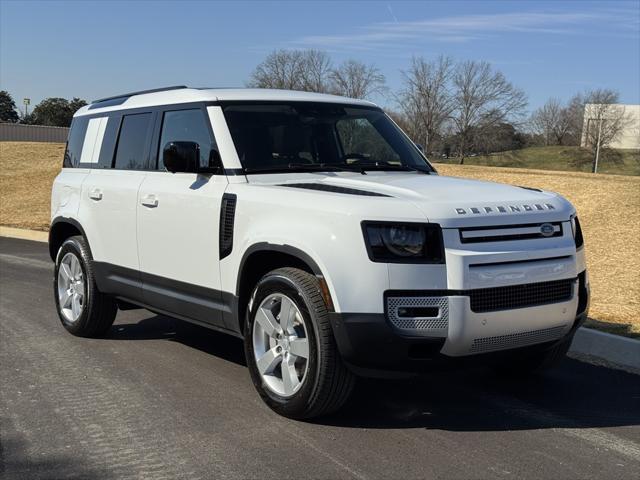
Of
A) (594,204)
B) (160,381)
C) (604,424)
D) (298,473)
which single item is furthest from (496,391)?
(594,204)

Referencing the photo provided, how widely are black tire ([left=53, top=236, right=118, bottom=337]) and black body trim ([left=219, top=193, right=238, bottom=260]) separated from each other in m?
2.10

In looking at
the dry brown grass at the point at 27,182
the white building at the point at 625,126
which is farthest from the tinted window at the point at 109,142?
the white building at the point at 625,126

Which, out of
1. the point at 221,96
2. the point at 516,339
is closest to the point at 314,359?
the point at 516,339

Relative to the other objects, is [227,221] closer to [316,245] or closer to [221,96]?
[316,245]

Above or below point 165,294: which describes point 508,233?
above

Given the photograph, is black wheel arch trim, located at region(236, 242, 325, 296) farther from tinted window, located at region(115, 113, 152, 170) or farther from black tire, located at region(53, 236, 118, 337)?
black tire, located at region(53, 236, 118, 337)

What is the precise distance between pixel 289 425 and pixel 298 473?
70 centimetres

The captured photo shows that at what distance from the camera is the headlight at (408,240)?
3.96 m

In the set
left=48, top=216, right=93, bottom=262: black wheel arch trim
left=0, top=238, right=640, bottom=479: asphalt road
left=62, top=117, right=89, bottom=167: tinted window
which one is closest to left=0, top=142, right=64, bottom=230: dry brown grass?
left=48, top=216, right=93, bottom=262: black wheel arch trim

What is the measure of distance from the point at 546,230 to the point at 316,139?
2.00m

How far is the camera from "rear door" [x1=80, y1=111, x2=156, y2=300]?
5922 millimetres

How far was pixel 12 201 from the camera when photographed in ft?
78.2

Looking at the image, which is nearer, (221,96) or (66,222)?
(221,96)

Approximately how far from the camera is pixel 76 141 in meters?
7.23
